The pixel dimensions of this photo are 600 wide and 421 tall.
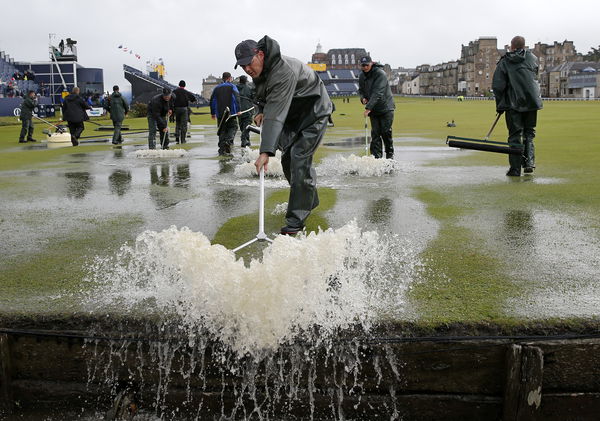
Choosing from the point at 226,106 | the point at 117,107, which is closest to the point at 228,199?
the point at 226,106

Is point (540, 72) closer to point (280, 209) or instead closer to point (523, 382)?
point (280, 209)

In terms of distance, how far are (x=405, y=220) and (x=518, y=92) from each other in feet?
17.0

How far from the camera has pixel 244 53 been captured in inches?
243

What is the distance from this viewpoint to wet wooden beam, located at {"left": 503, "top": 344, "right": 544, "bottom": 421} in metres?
4.38

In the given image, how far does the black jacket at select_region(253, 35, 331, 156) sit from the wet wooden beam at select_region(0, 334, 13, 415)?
9.79 feet

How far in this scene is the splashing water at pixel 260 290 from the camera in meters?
4.53

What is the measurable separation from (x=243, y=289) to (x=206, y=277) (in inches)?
14.3

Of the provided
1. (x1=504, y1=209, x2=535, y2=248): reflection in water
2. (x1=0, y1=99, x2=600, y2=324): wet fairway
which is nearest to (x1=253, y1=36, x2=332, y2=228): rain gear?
(x1=0, y1=99, x2=600, y2=324): wet fairway

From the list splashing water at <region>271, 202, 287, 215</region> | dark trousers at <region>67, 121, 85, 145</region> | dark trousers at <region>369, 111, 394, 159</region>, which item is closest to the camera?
splashing water at <region>271, 202, 287, 215</region>

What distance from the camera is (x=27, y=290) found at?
533 centimetres

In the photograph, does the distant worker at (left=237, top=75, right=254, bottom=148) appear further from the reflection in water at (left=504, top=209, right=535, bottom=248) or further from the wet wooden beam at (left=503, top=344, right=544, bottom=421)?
the wet wooden beam at (left=503, top=344, right=544, bottom=421)

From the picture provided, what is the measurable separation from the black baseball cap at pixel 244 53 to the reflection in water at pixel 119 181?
5593mm

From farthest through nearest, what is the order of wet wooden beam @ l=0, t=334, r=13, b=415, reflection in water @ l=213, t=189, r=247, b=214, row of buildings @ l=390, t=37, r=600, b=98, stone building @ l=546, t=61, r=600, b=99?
row of buildings @ l=390, t=37, r=600, b=98 → stone building @ l=546, t=61, r=600, b=99 → reflection in water @ l=213, t=189, r=247, b=214 → wet wooden beam @ l=0, t=334, r=13, b=415

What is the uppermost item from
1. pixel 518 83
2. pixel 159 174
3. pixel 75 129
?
pixel 518 83
